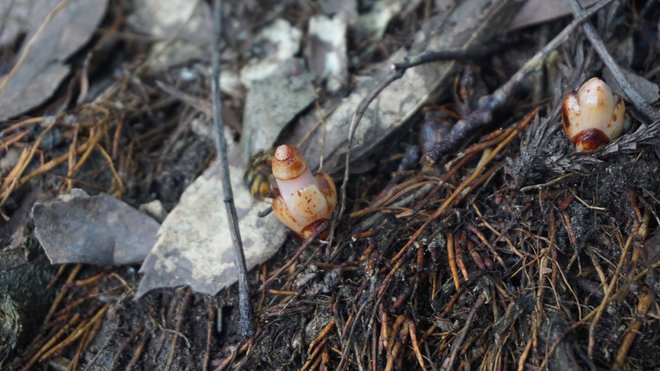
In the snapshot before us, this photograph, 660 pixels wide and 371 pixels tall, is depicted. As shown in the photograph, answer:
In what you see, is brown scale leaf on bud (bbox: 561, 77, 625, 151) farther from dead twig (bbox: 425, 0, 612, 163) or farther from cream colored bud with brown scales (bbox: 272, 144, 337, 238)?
cream colored bud with brown scales (bbox: 272, 144, 337, 238)

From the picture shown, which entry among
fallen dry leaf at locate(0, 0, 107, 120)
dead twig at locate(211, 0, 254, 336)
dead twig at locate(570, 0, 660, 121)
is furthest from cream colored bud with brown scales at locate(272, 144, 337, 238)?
fallen dry leaf at locate(0, 0, 107, 120)

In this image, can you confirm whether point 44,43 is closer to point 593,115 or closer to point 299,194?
point 299,194

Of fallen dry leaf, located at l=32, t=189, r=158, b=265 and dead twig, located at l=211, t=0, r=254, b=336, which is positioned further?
fallen dry leaf, located at l=32, t=189, r=158, b=265

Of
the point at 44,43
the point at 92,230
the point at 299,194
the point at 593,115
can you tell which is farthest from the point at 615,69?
the point at 44,43

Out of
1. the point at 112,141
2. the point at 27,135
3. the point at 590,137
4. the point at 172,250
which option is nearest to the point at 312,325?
the point at 172,250

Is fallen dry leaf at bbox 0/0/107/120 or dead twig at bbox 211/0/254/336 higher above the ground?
fallen dry leaf at bbox 0/0/107/120

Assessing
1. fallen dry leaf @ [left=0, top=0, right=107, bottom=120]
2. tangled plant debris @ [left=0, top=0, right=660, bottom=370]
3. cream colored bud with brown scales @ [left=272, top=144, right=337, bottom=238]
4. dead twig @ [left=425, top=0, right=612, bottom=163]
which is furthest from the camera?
fallen dry leaf @ [left=0, top=0, right=107, bottom=120]

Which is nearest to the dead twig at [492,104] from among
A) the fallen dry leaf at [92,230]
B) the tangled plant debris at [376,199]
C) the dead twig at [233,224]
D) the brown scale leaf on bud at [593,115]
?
the tangled plant debris at [376,199]

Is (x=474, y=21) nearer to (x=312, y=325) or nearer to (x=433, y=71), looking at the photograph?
(x=433, y=71)
